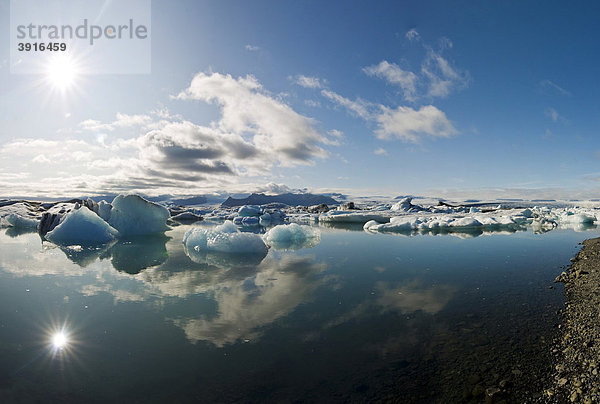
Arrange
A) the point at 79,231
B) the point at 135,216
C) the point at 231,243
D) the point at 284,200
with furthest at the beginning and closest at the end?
the point at 284,200
the point at 135,216
the point at 79,231
the point at 231,243

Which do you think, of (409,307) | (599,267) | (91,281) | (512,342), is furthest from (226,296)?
(599,267)

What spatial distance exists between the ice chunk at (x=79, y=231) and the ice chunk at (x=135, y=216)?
3039 mm

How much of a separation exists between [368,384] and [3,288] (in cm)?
831

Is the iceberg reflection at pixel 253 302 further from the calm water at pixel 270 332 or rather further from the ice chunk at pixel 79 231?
the ice chunk at pixel 79 231

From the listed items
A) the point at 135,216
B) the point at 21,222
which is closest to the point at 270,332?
the point at 135,216

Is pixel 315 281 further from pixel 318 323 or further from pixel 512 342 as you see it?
pixel 512 342

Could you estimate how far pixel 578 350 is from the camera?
11.3ft

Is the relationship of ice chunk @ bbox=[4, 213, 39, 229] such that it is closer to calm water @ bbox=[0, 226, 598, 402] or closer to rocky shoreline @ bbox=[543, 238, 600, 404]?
calm water @ bbox=[0, 226, 598, 402]

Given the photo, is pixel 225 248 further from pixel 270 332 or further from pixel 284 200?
pixel 284 200

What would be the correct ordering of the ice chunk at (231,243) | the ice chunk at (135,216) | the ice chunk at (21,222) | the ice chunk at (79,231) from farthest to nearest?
the ice chunk at (21,222) → the ice chunk at (135,216) → the ice chunk at (79,231) → the ice chunk at (231,243)

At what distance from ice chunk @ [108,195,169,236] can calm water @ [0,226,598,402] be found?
10.7 m

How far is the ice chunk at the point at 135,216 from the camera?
60.7ft

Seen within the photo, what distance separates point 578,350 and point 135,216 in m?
21.1

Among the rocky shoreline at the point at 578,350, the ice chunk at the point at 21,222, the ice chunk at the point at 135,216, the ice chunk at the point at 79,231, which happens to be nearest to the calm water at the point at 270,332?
the rocky shoreline at the point at 578,350
